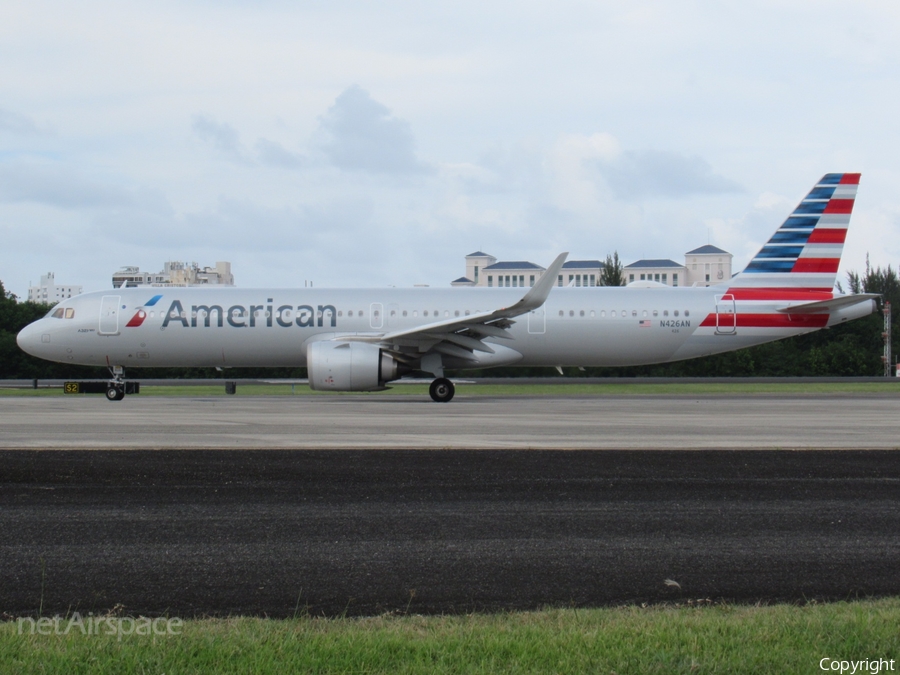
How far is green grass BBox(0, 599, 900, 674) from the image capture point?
14.1ft

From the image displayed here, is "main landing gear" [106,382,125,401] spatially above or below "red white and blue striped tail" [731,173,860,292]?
below

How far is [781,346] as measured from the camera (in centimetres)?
5506

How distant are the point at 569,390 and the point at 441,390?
30.9 ft

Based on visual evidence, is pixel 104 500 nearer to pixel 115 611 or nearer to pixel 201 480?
pixel 201 480

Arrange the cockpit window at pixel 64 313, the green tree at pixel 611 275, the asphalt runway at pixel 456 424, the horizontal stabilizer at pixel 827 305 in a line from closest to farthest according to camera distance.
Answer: the asphalt runway at pixel 456 424 → the horizontal stabilizer at pixel 827 305 → the cockpit window at pixel 64 313 → the green tree at pixel 611 275

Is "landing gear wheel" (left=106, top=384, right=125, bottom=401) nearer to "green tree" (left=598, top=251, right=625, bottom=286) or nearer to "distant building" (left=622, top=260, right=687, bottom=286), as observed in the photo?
"green tree" (left=598, top=251, right=625, bottom=286)

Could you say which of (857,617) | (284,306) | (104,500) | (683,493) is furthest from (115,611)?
(284,306)

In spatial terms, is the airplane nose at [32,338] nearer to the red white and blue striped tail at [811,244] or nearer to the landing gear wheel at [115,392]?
the landing gear wheel at [115,392]

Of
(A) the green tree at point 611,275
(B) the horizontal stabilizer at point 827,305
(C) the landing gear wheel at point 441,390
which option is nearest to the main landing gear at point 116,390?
(C) the landing gear wheel at point 441,390

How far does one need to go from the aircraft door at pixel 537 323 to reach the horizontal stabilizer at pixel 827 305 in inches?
284

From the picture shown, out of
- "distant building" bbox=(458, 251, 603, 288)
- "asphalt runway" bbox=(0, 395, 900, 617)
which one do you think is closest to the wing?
"asphalt runway" bbox=(0, 395, 900, 617)

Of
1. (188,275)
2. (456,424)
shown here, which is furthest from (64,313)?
(188,275)

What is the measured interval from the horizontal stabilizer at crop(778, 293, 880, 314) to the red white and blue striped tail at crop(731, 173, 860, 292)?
982 mm

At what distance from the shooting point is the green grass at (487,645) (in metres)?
4.29
